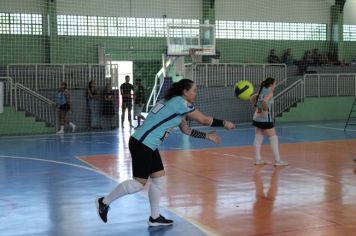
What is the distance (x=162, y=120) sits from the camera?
237 inches

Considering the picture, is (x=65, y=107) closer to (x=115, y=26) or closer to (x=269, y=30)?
(x=115, y=26)

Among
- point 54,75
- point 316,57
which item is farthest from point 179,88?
point 316,57

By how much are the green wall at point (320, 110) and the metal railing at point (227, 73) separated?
1677mm

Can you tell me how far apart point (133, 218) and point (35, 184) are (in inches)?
127

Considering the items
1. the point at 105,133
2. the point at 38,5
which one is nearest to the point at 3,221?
the point at 105,133

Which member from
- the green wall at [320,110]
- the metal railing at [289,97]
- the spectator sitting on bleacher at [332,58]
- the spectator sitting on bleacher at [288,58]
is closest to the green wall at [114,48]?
the spectator sitting on bleacher at [332,58]

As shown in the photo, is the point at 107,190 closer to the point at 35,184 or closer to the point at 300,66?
the point at 35,184

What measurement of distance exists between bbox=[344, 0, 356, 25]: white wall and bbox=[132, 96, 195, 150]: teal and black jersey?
89.0 ft

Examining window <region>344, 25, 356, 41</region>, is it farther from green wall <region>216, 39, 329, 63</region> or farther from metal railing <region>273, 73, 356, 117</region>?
metal railing <region>273, 73, 356, 117</region>

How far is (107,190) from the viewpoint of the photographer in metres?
8.48

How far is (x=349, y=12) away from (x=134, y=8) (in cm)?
1379

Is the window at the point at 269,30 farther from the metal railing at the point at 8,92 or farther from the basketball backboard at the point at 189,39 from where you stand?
the metal railing at the point at 8,92

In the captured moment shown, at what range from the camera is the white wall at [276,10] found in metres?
27.9

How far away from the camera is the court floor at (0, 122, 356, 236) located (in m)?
6.21
